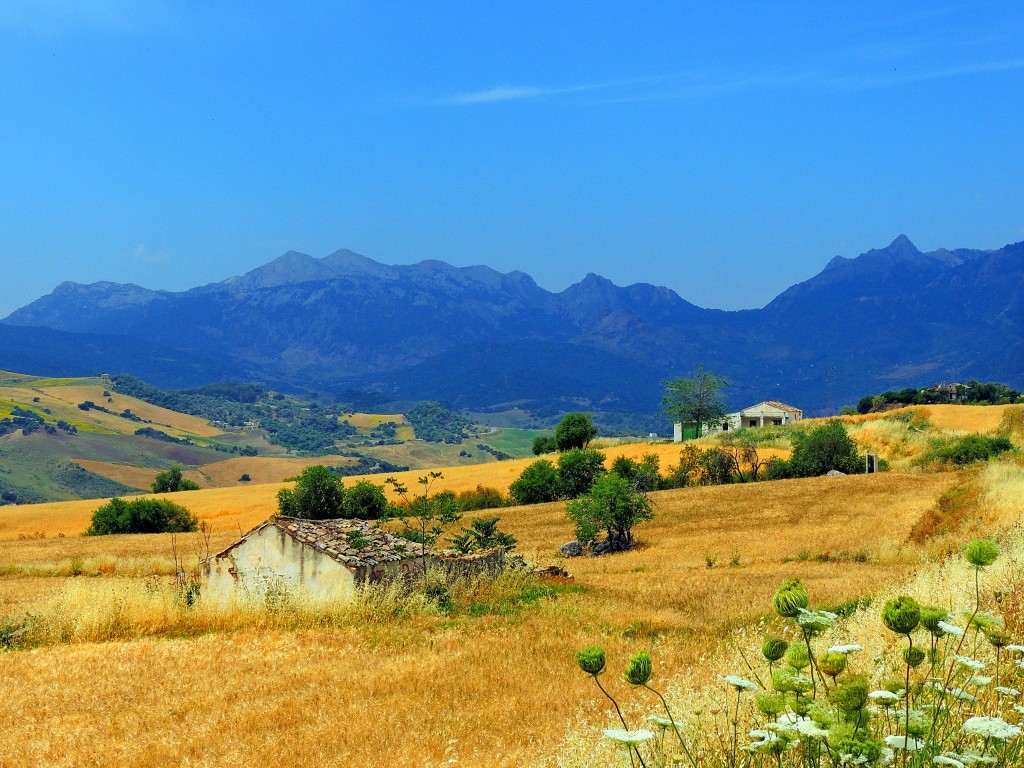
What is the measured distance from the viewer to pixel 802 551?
95.7ft

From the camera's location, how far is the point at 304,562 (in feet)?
61.1

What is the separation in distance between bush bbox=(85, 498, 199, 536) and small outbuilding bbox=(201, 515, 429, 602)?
114 feet

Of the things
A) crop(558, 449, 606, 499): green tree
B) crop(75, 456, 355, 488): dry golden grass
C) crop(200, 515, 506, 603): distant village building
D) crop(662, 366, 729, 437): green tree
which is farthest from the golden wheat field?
crop(75, 456, 355, 488): dry golden grass

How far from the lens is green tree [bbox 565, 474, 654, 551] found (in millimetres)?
34344

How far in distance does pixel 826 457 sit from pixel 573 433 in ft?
75.7

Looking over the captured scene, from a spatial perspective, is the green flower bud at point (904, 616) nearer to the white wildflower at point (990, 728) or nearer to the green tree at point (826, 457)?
the white wildflower at point (990, 728)

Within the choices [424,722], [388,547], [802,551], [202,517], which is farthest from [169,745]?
[202,517]

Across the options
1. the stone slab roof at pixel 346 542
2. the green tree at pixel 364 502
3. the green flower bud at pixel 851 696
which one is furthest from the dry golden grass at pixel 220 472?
the green flower bud at pixel 851 696

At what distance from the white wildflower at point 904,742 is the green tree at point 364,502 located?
142 ft

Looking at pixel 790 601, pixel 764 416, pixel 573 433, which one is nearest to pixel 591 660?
pixel 790 601

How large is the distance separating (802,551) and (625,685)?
19.7 m

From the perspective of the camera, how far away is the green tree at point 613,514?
113ft

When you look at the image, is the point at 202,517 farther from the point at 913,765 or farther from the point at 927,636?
the point at 913,765

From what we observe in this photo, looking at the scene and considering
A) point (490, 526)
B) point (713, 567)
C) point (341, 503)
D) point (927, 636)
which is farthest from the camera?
point (341, 503)
